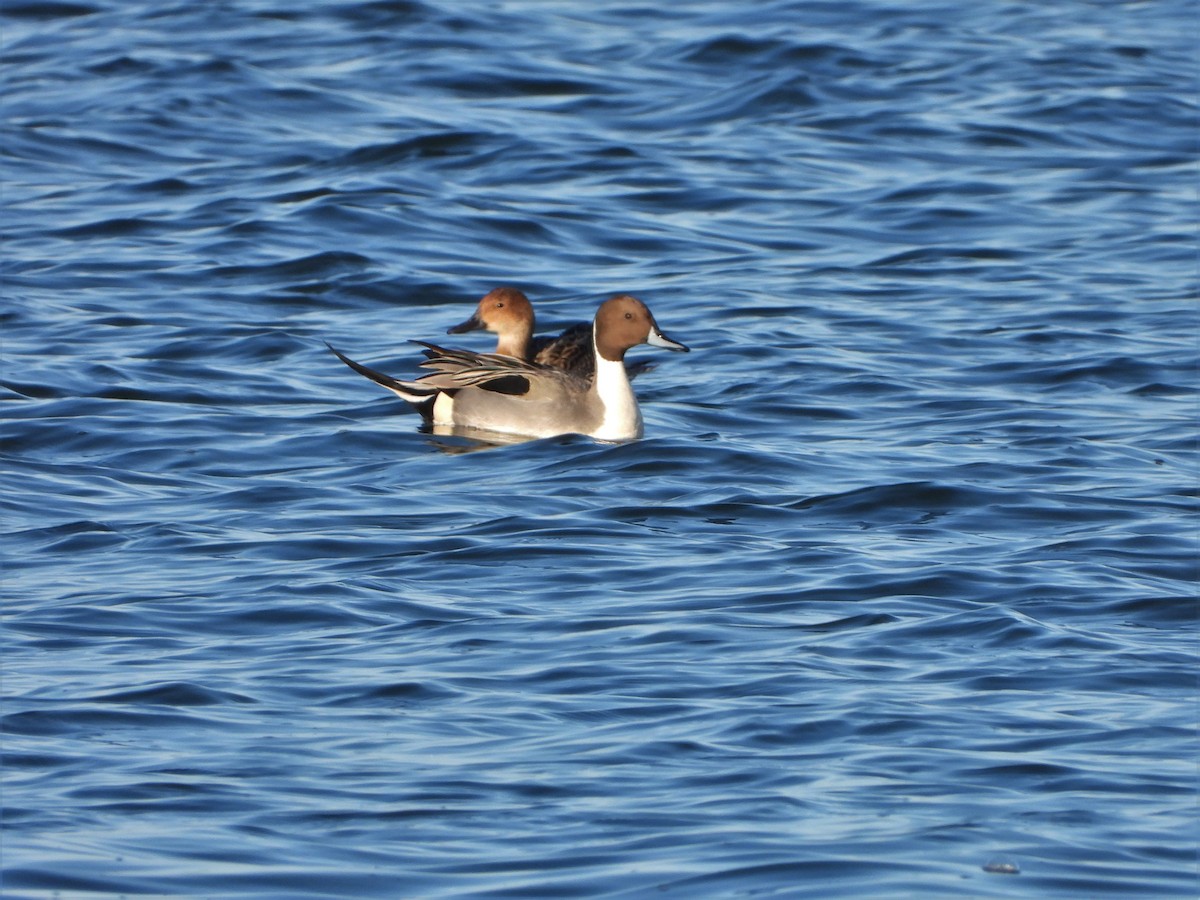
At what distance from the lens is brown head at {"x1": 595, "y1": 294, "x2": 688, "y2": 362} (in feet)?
38.1

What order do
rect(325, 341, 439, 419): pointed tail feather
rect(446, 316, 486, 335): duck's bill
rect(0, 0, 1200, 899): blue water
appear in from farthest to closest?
rect(446, 316, 486, 335): duck's bill < rect(325, 341, 439, 419): pointed tail feather < rect(0, 0, 1200, 899): blue water

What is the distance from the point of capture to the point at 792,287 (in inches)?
567

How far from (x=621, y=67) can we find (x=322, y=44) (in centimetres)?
301

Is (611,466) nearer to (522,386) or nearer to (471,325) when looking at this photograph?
(522,386)

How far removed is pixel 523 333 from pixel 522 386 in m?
1.36

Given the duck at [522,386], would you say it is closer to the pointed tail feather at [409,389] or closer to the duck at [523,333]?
the pointed tail feather at [409,389]

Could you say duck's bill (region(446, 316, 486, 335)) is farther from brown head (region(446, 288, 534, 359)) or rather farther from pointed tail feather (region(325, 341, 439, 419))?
pointed tail feather (region(325, 341, 439, 419))

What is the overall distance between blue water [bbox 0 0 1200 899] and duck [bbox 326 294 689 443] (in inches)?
9.5

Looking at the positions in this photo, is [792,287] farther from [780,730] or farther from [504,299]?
[780,730]

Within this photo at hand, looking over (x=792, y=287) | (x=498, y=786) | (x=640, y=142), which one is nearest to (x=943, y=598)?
(x=498, y=786)

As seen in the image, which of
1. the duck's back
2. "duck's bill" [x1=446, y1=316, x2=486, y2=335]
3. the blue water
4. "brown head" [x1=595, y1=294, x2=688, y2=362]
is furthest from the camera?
"duck's bill" [x1=446, y1=316, x2=486, y2=335]

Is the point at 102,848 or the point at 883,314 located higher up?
the point at 102,848

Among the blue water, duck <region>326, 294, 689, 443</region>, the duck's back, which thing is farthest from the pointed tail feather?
the duck's back

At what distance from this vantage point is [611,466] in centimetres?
1048
